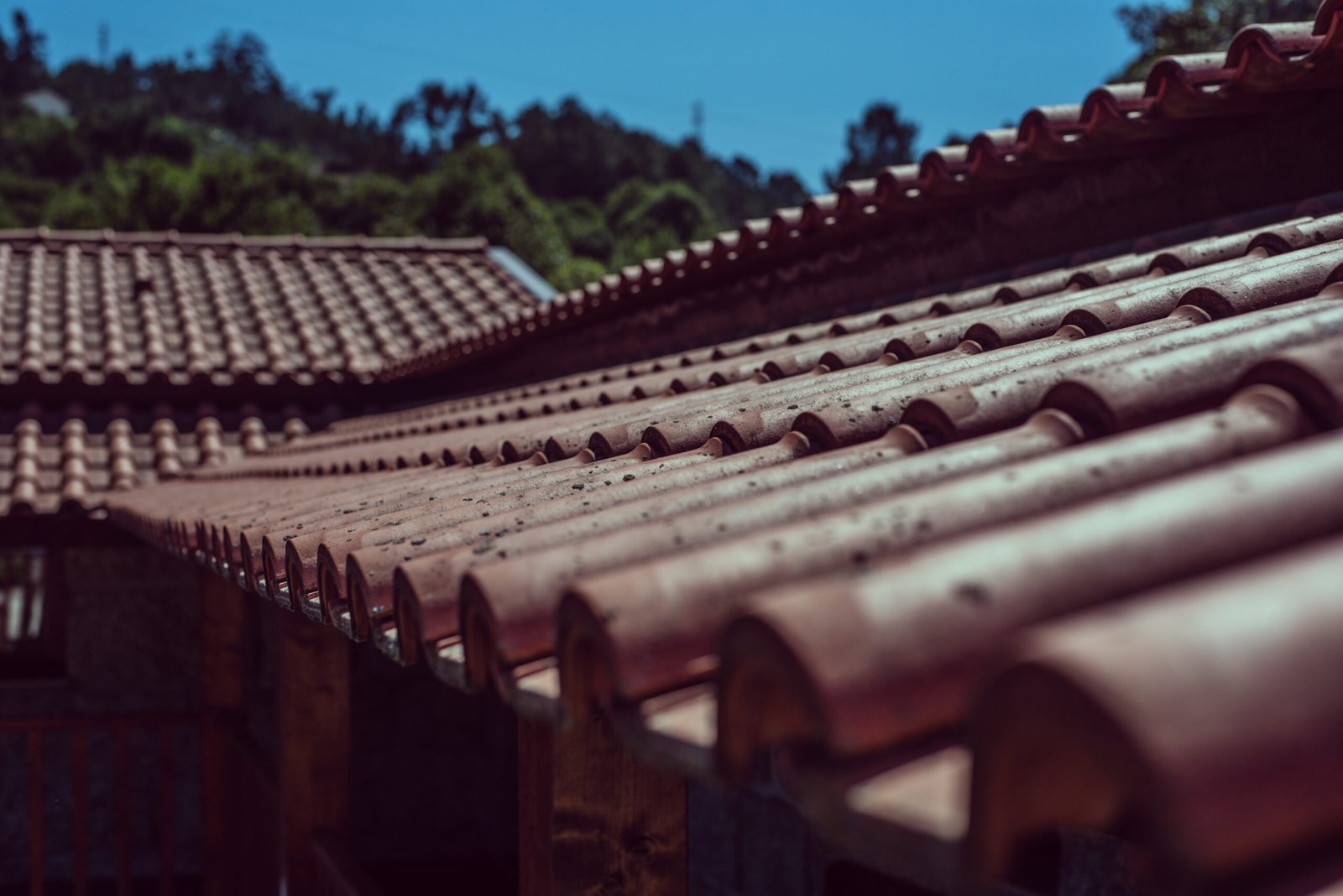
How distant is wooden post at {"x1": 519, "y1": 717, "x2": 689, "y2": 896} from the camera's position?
7.19 feet

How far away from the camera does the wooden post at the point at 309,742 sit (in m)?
4.51

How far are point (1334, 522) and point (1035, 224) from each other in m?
3.72

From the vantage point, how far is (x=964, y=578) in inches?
40.8

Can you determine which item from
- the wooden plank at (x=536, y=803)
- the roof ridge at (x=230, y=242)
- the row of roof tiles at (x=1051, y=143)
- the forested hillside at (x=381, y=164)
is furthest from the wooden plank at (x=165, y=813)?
the forested hillside at (x=381, y=164)

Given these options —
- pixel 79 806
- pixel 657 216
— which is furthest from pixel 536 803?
pixel 657 216

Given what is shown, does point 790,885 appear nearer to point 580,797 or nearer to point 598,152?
point 580,797

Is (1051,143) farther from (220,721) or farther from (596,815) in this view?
(220,721)

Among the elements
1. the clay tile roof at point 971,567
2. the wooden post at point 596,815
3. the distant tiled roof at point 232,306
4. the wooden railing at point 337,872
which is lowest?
the wooden railing at point 337,872

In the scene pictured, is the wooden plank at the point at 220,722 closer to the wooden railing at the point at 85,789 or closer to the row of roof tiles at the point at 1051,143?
the wooden railing at the point at 85,789

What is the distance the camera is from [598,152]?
201 feet

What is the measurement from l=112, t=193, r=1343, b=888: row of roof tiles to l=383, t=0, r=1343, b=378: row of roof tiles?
2.35 feet

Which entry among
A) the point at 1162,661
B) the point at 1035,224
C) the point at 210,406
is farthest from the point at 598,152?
the point at 1162,661

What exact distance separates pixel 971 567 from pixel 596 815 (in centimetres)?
135

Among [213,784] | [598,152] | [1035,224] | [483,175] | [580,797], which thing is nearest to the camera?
[580,797]
